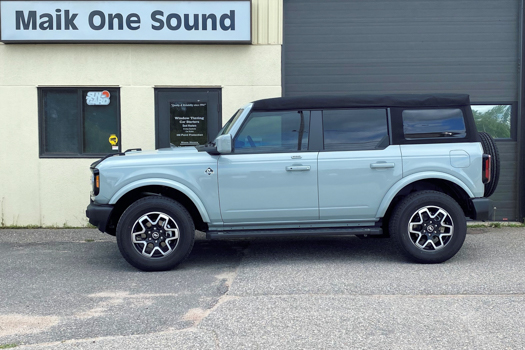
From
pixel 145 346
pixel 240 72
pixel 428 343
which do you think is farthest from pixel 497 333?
pixel 240 72

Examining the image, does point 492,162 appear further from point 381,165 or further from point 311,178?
point 311,178

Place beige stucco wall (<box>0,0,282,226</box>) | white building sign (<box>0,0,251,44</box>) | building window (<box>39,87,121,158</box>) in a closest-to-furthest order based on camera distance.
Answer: white building sign (<box>0,0,251,44</box>) → beige stucco wall (<box>0,0,282,226</box>) → building window (<box>39,87,121,158</box>)

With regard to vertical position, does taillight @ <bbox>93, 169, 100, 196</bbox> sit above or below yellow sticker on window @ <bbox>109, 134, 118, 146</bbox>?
below

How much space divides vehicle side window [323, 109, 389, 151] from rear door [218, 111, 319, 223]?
1.04ft

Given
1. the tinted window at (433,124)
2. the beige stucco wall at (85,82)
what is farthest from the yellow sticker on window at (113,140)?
the tinted window at (433,124)

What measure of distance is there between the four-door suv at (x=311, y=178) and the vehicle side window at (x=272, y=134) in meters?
0.01

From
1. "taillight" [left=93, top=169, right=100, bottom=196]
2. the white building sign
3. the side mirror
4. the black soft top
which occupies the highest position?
the white building sign

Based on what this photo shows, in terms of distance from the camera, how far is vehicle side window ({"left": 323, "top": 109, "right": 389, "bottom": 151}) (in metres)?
6.63

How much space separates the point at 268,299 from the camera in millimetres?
5172

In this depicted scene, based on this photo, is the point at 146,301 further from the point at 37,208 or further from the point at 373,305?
the point at 37,208

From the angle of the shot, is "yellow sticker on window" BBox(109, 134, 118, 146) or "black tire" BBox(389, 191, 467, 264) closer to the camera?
"black tire" BBox(389, 191, 467, 264)

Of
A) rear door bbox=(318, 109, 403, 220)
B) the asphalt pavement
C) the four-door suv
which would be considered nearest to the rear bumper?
the four-door suv

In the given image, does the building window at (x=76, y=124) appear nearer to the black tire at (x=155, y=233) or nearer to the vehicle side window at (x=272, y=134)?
the black tire at (x=155, y=233)

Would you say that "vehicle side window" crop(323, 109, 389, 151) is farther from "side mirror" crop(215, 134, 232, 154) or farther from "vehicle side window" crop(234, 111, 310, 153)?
"side mirror" crop(215, 134, 232, 154)
